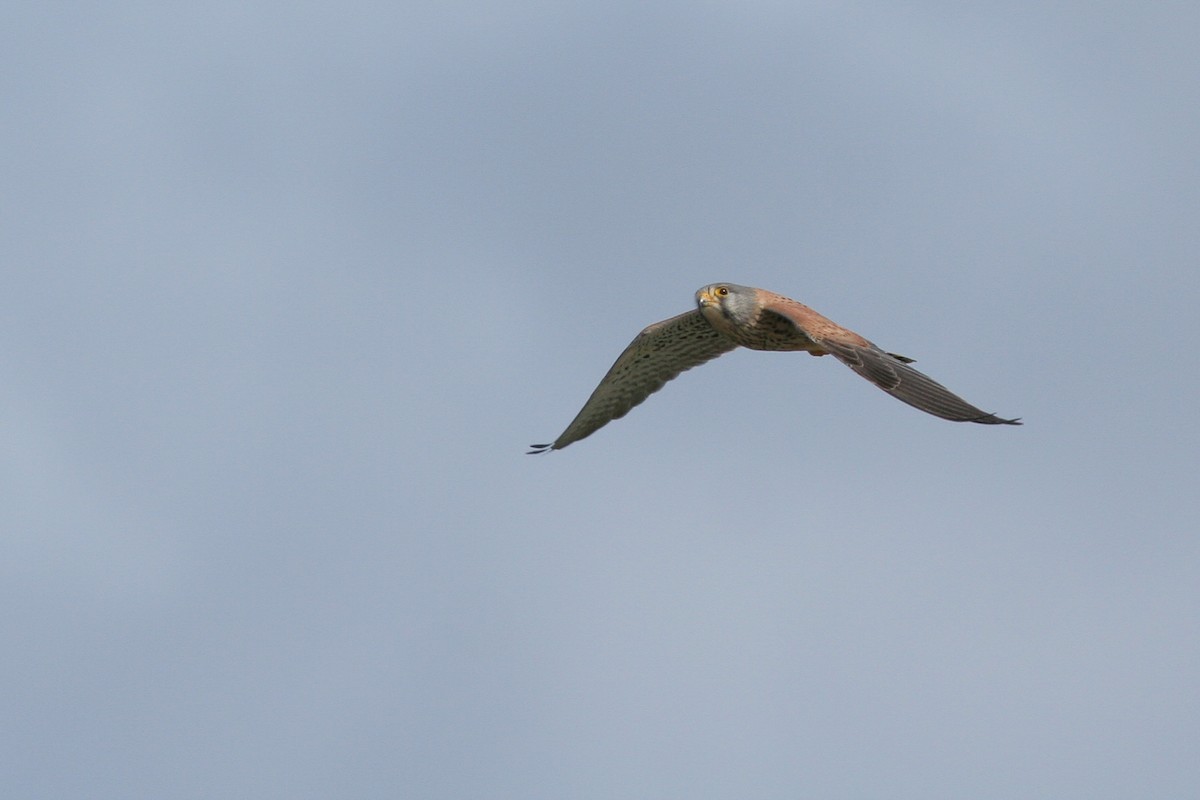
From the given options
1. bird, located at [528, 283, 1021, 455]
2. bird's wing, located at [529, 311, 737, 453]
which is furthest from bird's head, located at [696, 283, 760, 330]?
bird's wing, located at [529, 311, 737, 453]

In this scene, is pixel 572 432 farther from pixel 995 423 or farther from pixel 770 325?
pixel 995 423

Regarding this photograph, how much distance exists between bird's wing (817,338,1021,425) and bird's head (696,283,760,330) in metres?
1.19

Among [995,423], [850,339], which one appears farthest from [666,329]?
[995,423]

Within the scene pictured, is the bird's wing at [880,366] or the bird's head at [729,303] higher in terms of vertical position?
the bird's head at [729,303]

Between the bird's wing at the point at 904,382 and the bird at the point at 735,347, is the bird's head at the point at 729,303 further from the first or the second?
the bird's wing at the point at 904,382

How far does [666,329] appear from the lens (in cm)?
1747

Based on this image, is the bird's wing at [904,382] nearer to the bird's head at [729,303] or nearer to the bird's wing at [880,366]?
the bird's wing at [880,366]

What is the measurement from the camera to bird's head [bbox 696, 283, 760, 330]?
16.3 metres

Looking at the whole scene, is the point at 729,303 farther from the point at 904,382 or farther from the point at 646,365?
the point at 904,382

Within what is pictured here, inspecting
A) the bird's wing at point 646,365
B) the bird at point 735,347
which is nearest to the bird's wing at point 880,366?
the bird at point 735,347

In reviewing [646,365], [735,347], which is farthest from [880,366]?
[646,365]

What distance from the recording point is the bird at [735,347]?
1421 cm

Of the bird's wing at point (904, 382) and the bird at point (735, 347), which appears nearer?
the bird's wing at point (904, 382)

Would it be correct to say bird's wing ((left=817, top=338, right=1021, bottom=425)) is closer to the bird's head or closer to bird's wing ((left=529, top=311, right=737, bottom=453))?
the bird's head
